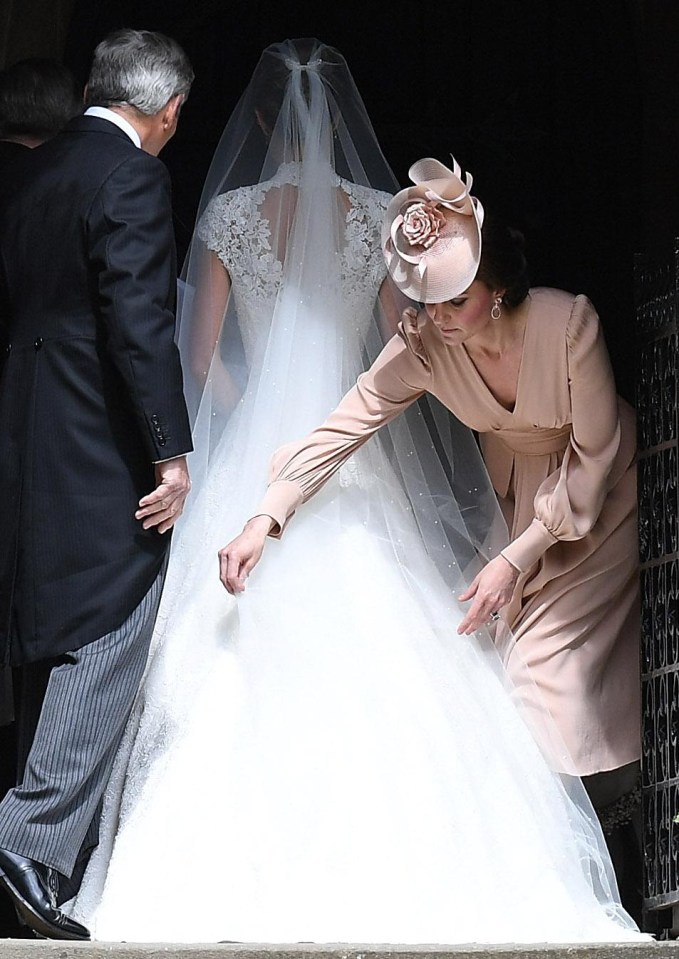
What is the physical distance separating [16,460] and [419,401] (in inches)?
40.8

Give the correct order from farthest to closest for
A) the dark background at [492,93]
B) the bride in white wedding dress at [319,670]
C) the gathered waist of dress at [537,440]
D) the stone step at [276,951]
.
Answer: the dark background at [492,93] < the gathered waist of dress at [537,440] < the bride in white wedding dress at [319,670] < the stone step at [276,951]

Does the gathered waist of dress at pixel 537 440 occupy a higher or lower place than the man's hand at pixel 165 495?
lower

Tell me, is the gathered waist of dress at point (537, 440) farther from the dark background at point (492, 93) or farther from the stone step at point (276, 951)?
the dark background at point (492, 93)

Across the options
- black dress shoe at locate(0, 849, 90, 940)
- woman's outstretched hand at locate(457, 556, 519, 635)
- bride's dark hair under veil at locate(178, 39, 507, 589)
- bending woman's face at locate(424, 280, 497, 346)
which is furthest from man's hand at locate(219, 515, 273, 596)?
black dress shoe at locate(0, 849, 90, 940)

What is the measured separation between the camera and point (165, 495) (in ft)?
10.7

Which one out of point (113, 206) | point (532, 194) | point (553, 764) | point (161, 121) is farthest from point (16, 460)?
point (532, 194)

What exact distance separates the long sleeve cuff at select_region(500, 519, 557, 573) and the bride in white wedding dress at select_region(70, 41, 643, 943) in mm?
155

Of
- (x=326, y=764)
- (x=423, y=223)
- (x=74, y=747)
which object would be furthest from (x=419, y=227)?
(x=74, y=747)

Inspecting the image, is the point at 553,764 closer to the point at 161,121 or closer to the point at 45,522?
the point at 45,522

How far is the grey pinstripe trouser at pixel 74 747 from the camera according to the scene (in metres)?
3.12

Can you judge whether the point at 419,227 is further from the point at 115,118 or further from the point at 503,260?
the point at 115,118

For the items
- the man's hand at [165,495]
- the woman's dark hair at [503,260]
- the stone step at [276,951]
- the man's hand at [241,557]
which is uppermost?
the woman's dark hair at [503,260]

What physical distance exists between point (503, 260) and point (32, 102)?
1094 mm

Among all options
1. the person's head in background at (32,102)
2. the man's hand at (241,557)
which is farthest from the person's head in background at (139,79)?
the man's hand at (241,557)
